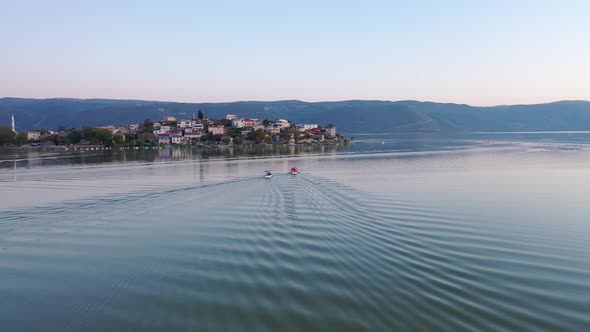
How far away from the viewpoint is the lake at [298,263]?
505 centimetres

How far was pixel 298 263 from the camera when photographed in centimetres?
690

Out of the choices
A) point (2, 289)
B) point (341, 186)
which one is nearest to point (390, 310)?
point (2, 289)

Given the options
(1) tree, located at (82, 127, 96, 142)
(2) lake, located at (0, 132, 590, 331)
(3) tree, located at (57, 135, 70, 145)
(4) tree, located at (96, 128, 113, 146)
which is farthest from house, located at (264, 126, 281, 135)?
(2) lake, located at (0, 132, 590, 331)

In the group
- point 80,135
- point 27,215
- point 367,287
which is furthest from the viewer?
point 80,135

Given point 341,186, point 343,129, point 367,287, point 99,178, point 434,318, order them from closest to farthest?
point 434,318, point 367,287, point 341,186, point 99,178, point 343,129

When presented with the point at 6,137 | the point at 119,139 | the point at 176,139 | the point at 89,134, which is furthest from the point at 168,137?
the point at 6,137

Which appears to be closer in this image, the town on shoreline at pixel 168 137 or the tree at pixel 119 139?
the tree at pixel 119 139

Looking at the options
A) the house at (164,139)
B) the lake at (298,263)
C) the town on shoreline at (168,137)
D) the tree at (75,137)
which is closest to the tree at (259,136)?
the town on shoreline at (168,137)

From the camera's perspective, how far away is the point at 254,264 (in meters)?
6.89

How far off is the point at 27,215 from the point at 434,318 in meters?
11.0

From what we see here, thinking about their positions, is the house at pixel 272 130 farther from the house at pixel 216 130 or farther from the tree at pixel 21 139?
the tree at pixel 21 139

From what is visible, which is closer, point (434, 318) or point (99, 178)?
point (434, 318)

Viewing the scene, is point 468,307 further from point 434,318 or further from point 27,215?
point 27,215

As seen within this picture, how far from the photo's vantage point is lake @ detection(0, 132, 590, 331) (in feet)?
16.6
